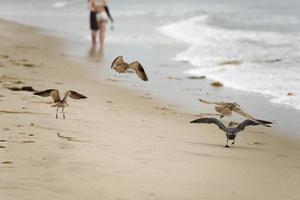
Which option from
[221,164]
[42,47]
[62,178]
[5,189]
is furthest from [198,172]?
[42,47]

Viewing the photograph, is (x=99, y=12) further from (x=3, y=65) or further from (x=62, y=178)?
(x=62, y=178)

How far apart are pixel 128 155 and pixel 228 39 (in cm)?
1347

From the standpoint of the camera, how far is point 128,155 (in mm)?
5438

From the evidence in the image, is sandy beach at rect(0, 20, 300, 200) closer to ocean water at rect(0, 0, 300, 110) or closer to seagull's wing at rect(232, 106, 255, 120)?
seagull's wing at rect(232, 106, 255, 120)

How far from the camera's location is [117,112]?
767 cm

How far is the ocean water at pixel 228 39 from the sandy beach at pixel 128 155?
96.1 inches

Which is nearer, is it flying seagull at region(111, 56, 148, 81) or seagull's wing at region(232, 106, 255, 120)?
seagull's wing at region(232, 106, 255, 120)

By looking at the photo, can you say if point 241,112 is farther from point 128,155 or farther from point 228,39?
point 228,39

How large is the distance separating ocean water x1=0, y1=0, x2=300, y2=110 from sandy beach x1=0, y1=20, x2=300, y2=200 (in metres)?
2.44

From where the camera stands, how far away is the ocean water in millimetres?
11242

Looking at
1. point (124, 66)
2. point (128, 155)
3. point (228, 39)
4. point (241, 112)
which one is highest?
point (228, 39)

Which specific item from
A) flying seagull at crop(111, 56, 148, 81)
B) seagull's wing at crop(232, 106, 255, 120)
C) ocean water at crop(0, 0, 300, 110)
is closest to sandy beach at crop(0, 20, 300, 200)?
seagull's wing at crop(232, 106, 255, 120)

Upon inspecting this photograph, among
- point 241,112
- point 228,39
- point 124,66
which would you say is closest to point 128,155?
point 241,112

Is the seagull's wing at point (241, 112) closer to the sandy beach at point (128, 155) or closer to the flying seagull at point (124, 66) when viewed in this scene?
the sandy beach at point (128, 155)
